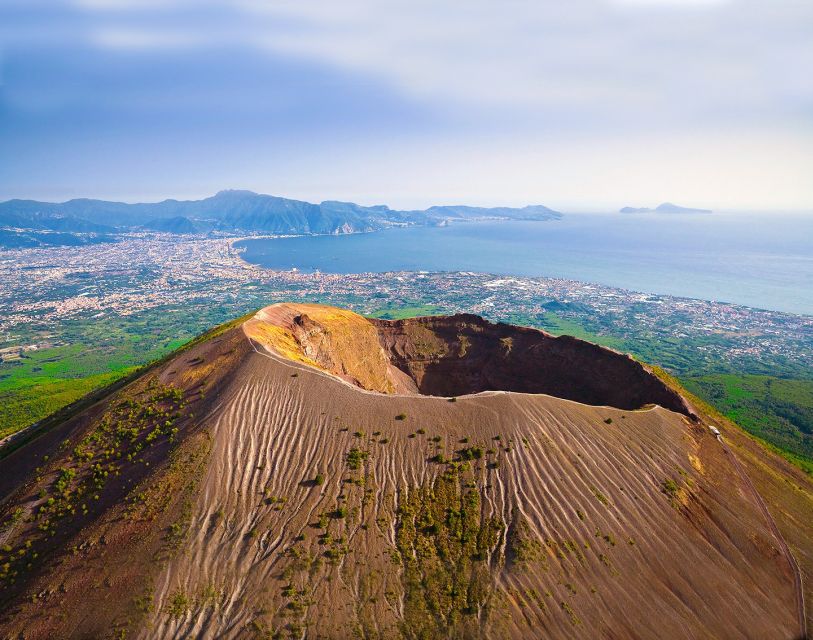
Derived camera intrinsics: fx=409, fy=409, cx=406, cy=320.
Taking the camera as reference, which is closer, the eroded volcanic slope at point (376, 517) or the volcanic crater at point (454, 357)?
the eroded volcanic slope at point (376, 517)

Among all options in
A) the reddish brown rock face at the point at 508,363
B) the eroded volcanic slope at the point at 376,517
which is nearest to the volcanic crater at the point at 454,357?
the reddish brown rock face at the point at 508,363

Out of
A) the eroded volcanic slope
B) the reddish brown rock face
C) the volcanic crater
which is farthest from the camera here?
the reddish brown rock face

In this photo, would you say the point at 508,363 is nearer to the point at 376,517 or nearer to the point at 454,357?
the point at 454,357

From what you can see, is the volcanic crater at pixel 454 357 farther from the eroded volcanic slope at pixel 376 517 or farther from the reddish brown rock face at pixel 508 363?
the eroded volcanic slope at pixel 376 517

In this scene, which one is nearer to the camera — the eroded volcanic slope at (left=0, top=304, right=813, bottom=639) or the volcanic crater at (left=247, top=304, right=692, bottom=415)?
the eroded volcanic slope at (left=0, top=304, right=813, bottom=639)

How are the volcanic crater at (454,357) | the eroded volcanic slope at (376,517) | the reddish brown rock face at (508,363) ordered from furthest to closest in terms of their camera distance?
the reddish brown rock face at (508,363)
the volcanic crater at (454,357)
the eroded volcanic slope at (376,517)

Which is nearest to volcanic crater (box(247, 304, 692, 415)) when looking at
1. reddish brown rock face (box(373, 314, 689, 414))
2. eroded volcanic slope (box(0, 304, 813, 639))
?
reddish brown rock face (box(373, 314, 689, 414))

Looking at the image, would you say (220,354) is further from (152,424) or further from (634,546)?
(634,546)

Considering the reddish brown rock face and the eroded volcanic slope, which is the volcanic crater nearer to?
the reddish brown rock face

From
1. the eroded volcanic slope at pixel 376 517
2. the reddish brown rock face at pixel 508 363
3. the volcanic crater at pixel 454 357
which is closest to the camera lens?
the eroded volcanic slope at pixel 376 517
